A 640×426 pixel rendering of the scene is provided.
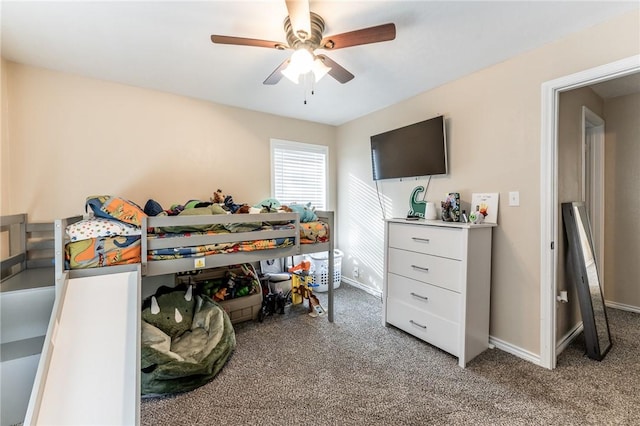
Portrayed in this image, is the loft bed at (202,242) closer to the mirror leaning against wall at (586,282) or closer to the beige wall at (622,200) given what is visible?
the mirror leaning against wall at (586,282)

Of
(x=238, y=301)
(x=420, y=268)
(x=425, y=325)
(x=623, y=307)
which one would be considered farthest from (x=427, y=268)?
(x=623, y=307)

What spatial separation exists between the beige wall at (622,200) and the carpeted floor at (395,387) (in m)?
0.70

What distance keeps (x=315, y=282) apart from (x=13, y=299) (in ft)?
8.68

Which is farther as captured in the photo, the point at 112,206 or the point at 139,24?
the point at 112,206

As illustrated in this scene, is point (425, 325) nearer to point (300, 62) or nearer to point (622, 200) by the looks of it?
point (300, 62)

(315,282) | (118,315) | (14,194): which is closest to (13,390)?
(118,315)

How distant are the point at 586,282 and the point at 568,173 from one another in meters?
0.89

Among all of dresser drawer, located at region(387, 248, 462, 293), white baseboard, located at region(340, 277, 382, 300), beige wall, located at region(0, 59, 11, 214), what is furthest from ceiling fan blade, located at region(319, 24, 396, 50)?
white baseboard, located at region(340, 277, 382, 300)

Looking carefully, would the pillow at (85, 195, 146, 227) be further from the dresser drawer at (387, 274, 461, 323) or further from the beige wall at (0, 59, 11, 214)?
the dresser drawer at (387, 274, 461, 323)

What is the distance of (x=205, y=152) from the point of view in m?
2.93

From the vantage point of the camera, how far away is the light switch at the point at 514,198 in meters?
2.04

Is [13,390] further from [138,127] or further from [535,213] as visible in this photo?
[535,213]

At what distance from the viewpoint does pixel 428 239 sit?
2180mm

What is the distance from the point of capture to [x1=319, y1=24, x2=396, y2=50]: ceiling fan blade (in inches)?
54.4
